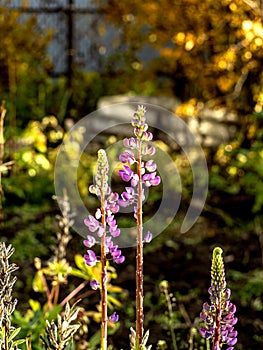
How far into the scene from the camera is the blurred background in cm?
473

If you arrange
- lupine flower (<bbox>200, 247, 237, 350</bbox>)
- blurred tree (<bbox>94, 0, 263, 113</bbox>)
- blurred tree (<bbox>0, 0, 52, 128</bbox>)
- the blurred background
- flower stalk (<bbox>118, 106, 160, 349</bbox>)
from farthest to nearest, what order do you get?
1. blurred tree (<bbox>0, 0, 52, 128</bbox>)
2. blurred tree (<bbox>94, 0, 263, 113</bbox>)
3. the blurred background
4. flower stalk (<bbox>118, 106, 160, 349</bbox>)
5. lupine flower (<bbox>200, 247, 237, 350</bbox>)

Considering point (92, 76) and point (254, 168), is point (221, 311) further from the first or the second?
point (92, 76)

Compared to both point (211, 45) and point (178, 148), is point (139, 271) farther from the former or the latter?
point (178, 148)

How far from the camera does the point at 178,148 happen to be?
696 cm

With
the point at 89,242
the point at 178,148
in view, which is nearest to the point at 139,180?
the point at 89,242

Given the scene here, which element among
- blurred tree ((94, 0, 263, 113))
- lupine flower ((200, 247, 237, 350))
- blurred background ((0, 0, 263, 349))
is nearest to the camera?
lupine flower ((200, 247, 237, 350))

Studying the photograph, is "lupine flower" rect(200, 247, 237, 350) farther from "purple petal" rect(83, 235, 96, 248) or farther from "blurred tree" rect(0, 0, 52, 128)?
"blurred tree" rect(0, 0, 52, 128)

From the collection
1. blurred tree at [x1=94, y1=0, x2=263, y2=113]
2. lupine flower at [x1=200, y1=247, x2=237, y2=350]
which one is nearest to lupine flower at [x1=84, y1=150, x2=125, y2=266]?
lupine flower at [x1=200, y1=247, x2=237, y2=350]

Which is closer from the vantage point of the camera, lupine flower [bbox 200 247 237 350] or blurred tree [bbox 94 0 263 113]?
lupine flower [bbox 200 247 237 350]

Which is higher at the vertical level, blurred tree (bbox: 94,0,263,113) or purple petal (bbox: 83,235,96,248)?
blurred tree (bbox: 94,0,263,113)

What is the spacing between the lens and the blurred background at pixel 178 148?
Answer: 473 cm

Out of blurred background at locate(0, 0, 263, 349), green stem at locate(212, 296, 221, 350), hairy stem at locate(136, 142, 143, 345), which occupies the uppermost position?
blurred background at locate(0, 0, 263, 349)

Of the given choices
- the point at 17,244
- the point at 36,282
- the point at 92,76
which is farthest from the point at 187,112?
the point at 92,76

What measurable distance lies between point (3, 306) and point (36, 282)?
1868 mm
